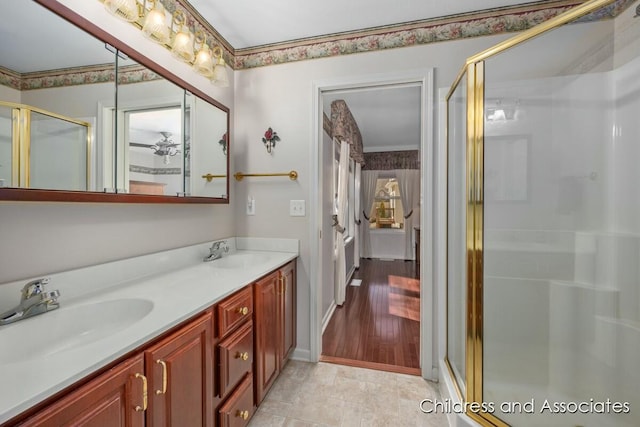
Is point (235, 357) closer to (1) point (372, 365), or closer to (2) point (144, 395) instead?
(2) point (144, 395)

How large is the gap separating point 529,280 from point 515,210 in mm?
430

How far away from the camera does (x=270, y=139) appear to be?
2.03m

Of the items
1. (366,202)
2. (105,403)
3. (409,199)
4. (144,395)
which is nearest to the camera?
(105,403)

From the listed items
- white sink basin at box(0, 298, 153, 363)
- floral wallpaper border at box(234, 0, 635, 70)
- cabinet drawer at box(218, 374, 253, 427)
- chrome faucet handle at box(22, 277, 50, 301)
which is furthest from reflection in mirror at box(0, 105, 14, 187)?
floral wallpaper border at box(234, 0, 635, 70)

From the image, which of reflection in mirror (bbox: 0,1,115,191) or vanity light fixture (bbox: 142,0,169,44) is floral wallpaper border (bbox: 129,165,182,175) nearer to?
reflection in mirror (bbox: 0,1,115,191)

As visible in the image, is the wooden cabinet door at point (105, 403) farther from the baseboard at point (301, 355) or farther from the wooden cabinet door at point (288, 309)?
the baseboard at point (301, 355)

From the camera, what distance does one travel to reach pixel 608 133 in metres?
1.46

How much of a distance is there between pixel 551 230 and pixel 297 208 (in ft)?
5.28

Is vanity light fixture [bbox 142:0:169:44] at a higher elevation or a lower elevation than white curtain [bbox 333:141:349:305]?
higher

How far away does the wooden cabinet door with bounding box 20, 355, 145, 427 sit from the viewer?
555mm

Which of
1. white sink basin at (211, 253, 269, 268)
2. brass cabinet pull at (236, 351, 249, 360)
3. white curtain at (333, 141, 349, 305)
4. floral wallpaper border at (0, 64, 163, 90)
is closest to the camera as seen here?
floral wallpaper border at (0, 64, 163, 90)

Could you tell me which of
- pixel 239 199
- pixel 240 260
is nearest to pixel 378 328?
pixel 240 260

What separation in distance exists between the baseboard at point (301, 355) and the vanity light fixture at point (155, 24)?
86.4 inches

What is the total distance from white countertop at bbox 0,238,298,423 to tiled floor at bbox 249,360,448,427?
823 mm
